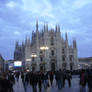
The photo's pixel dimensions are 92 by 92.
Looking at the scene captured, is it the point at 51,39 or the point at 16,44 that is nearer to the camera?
the point at 51,39

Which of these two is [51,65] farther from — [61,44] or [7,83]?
[7,83]

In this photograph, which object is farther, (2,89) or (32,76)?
(32,76)

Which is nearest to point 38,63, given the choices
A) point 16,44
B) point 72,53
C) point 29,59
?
point 29,59

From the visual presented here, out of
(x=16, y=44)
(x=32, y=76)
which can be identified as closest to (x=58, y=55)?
(x=16, y=44)

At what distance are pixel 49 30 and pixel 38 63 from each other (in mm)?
13513

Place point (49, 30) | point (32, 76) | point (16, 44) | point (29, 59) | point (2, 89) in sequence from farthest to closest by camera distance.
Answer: point (16, 44), point (49, 30), point (29, 59), point (32, 76), point (2, 89)

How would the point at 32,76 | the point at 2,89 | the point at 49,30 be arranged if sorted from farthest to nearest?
the point at 49,30, the point at 32,76, the point at 2,89

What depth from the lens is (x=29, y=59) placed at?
66.2 metres

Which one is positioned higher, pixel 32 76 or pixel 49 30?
pixel 49 30

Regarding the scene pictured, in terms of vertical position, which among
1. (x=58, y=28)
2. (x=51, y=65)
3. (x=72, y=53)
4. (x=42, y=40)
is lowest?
(x=51, y=65)

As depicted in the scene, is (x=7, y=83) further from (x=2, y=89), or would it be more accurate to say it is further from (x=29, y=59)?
(x=29, y=59)

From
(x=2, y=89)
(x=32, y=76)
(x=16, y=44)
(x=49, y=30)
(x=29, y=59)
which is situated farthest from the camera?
(x=16, y=44)

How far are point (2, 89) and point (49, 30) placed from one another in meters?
65.4

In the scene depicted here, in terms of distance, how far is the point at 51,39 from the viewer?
69.5m
